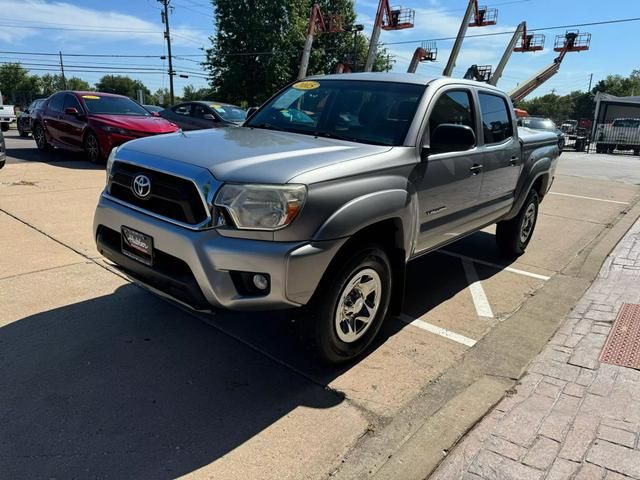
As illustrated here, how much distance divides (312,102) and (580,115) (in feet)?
379

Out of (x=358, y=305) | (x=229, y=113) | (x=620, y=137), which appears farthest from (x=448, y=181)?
(x=620, y=137)

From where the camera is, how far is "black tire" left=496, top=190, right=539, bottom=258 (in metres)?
5.86

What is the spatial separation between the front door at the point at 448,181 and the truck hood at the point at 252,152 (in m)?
0.55

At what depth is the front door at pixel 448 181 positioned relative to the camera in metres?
3.69

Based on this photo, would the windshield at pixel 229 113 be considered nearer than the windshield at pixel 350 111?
No

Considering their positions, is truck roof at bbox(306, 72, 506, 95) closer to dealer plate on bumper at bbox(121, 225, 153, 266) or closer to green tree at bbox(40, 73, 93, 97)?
dealer plate on bumper at bbox(121, 225, 153, 266)

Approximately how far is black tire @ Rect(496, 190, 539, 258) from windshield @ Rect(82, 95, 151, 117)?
28.7 ft

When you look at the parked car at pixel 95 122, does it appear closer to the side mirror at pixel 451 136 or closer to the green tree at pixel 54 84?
the side mirror at pixel 451 136

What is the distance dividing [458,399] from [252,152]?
6.48ft

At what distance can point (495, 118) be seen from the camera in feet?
16.3

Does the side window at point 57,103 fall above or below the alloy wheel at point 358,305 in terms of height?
above

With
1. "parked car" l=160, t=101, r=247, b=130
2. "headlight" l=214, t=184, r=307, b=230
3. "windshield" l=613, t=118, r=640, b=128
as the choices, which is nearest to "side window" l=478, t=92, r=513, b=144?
"headlight" l=214, t=184, r=307, b=230

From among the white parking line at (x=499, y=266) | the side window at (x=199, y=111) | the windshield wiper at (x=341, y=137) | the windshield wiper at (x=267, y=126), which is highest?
the side window at (x=199, y=111)

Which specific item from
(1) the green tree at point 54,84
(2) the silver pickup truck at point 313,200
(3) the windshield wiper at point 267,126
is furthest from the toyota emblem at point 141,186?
(1) the green tree at point 54,84
